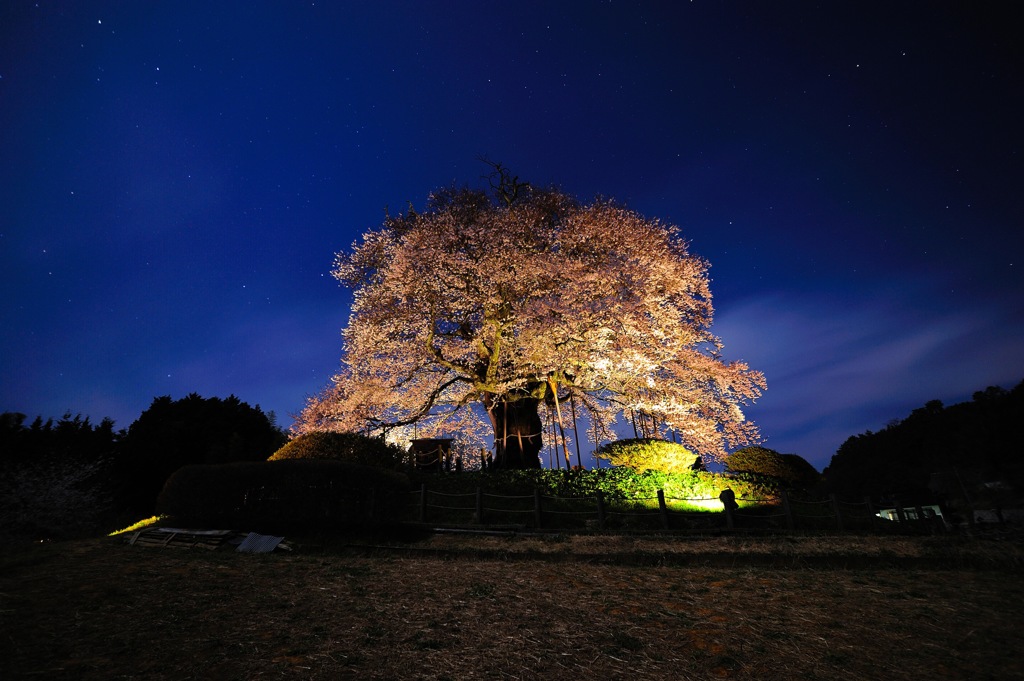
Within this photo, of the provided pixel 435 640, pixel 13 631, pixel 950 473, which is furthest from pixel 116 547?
pixel 950 473

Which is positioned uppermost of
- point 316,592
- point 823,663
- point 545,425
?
point 545,425

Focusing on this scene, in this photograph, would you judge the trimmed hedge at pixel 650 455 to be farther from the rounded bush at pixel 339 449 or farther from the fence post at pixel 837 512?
the rounded bush at pixel 339 449

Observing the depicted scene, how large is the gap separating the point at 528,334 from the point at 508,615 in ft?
44.1

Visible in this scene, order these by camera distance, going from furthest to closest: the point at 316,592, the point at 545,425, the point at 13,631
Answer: the point at 545,425 < the point at 316,592 < the point at 13,631

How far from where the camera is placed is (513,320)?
20.0 meters

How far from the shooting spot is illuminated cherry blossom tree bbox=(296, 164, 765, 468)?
63.7ft

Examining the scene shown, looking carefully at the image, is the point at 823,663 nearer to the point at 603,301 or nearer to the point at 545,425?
the point at 603,301

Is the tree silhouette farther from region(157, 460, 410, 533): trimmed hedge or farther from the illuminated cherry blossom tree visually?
region(157, 460, 410, 533): trimmed hedge

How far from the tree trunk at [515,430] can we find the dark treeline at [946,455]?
3000 cm

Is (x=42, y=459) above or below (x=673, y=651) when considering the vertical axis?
above

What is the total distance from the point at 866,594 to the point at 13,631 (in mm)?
10548

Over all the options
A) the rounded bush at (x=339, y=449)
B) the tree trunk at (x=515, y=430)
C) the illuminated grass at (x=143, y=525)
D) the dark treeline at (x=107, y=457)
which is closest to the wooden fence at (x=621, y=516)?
the rounded bush at (x=339, y=449)

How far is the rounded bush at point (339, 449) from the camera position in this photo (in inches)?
589

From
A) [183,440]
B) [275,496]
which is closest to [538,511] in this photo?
[275,496]
